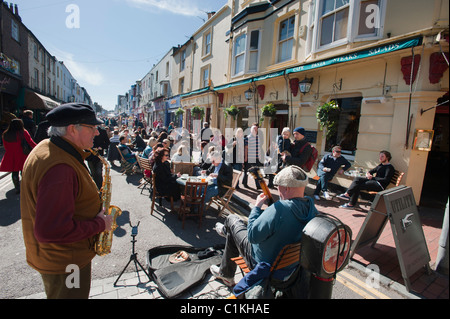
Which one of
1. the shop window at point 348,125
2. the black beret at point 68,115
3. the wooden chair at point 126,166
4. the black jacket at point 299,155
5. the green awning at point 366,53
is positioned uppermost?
the green awning at point 366,53

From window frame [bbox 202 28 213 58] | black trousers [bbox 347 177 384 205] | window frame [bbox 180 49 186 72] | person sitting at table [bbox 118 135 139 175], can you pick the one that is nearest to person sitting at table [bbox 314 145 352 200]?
black trousers [bbox 347 177 384 205]

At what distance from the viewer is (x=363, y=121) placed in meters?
A: 6.36

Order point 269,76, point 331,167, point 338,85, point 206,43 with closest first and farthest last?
point 331,167, point 338,85, point 269,76, point 206,43

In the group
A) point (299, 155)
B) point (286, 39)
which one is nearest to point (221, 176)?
point (299, 155)

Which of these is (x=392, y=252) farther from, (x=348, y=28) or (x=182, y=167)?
(x=348, y=28)

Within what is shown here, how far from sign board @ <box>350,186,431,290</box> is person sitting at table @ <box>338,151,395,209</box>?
7.65 ft

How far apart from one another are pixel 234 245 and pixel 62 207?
2.08 metres

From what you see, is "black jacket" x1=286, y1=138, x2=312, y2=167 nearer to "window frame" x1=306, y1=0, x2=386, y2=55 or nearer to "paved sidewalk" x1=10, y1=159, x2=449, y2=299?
"paved sidewalk" x1=10, y1=159, x2=449, y2=299

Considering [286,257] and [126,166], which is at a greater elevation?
[286,257]

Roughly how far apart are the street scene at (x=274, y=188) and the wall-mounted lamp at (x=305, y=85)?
37mm

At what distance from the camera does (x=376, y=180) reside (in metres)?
5.43

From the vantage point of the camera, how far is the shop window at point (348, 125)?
22.8 feet

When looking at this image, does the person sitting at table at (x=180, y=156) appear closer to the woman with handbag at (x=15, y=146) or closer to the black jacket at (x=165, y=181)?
the black jacket at (x=165, y=181)

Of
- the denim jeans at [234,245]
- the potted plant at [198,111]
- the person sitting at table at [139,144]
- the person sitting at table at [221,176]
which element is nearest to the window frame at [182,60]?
the potted plant at [198,111]
